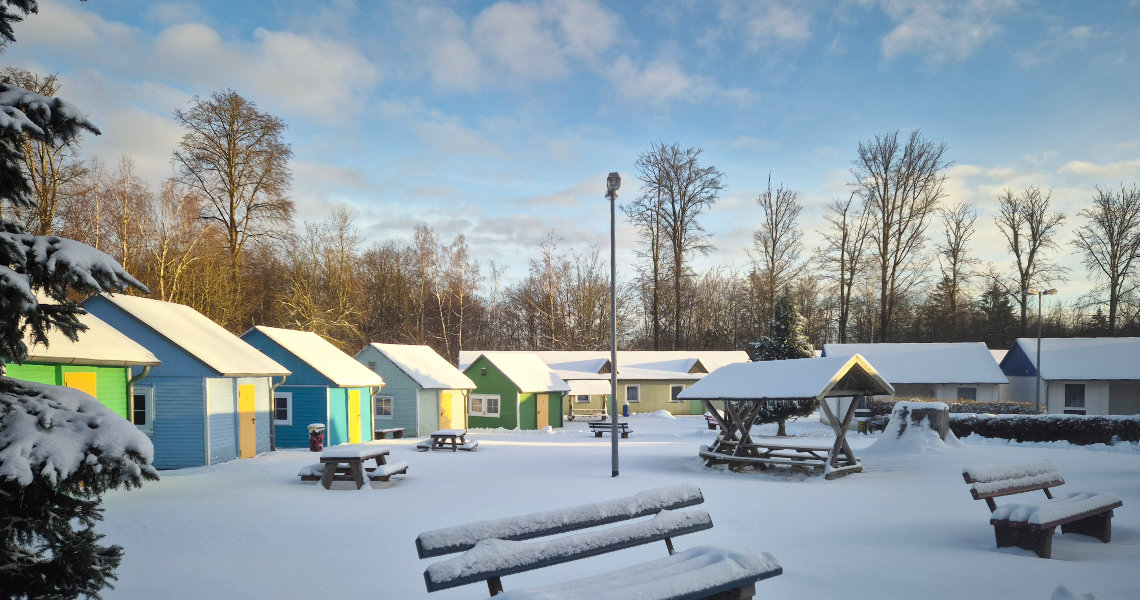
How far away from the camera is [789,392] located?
53.1 ft

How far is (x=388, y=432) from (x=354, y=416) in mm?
2202

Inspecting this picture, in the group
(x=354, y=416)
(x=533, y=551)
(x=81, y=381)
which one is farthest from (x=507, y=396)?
(x=533, y=551)

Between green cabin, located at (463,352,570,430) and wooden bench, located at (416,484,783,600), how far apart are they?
27901mm

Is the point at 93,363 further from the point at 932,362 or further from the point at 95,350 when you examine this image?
the point at 932,362

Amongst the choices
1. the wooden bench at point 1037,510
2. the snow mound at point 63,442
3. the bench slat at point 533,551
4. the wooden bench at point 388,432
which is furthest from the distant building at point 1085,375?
the snow mound at point 63,442

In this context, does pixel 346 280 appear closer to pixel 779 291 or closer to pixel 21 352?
pixel 779 291

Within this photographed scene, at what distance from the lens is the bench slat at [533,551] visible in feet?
13.8

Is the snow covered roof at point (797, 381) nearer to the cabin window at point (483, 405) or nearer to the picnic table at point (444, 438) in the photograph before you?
the picnic table at point (444, 438)

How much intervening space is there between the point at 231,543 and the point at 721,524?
6.79m

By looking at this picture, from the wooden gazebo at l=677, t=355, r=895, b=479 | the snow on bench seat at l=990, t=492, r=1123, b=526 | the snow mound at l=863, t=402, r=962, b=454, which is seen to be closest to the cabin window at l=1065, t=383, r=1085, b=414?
the snow mound at l=863, t=402, r=962, b=454

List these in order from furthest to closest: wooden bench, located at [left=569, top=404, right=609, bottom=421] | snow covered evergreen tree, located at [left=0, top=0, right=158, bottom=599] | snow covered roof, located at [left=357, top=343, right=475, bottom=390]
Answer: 1. wooden bench, located at [left=569, top=404, right=609, bottom=421]
2. snow covered roof, located at [left=357, top=343, right=475, bottom=390]
3. snow covered evergreen tree, located at [left=0, top=0, right=158, bottom=599]

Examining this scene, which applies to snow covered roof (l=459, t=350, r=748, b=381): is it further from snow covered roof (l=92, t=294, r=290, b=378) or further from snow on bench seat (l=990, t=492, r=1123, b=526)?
snow on bench seat (l=990, t=492, r=1123, b=526)

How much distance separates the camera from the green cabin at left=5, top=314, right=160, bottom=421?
13664 mm

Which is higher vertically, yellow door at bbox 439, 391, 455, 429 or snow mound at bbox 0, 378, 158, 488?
snow mound at bbox 0, 378, 158, 488
